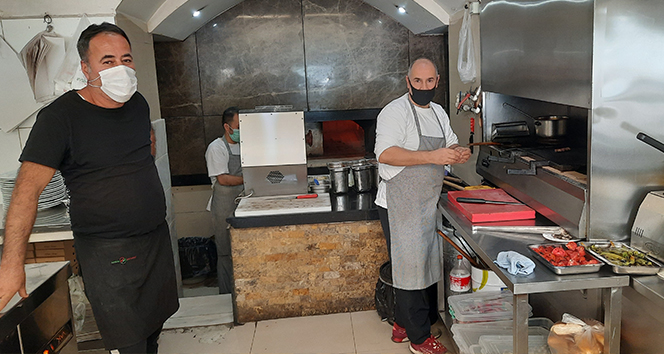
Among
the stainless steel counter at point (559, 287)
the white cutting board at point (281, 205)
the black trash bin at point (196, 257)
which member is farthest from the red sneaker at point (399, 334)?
the black trash bin at point (196, 257)

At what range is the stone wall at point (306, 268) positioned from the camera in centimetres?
329

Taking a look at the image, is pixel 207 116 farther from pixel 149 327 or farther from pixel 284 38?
pixel 149 327

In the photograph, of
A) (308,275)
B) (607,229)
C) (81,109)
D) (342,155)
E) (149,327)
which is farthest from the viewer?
(342,155)

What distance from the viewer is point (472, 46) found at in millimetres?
3729

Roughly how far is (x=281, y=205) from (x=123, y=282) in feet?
3.93

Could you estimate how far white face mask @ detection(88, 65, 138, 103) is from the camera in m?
2.19

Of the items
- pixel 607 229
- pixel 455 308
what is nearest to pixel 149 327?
pixel 455 308

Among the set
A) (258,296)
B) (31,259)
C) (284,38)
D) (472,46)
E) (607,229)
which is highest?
(284,38)

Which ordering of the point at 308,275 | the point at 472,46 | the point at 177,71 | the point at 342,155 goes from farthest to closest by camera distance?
the point at 342,155
the point at 177,71
the point at 472,46
the point at 308,275

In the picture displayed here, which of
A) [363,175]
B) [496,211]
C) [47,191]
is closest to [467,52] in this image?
[363,175]

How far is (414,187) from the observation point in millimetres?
2740

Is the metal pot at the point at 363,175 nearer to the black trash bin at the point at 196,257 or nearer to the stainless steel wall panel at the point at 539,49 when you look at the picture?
the stainless steel wall panel at the point at 539,49

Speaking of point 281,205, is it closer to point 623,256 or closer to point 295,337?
point 295,337

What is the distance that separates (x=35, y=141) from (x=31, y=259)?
4.72ft
